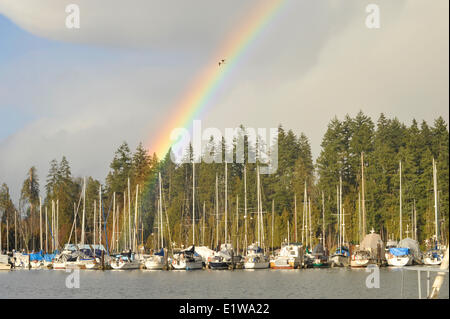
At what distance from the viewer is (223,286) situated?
6769 centimetres

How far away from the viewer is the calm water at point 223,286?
2333 inches

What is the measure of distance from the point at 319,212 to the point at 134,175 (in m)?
49.0

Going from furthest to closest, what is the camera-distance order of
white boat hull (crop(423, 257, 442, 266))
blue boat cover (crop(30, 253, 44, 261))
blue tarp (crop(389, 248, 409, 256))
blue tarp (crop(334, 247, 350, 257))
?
1. blue boat cover (crop(30, 253, 44, 261))
2. blue tarp (crop(334, 247, 350, 257))
3. blue tarp (crop(389, 248, 409, 256))
4. white boat hull (crop(423, 257, 442, 266))

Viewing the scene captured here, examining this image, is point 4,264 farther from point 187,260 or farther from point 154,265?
point 187,260

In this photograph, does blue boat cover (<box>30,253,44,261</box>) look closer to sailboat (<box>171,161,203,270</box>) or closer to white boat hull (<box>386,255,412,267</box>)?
sailboat (<box>171,161,203,270</box>)

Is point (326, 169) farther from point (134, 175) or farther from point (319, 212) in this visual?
point (134, 175)

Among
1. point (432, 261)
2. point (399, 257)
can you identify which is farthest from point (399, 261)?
point (432, 261)

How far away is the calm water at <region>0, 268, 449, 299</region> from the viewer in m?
59.2

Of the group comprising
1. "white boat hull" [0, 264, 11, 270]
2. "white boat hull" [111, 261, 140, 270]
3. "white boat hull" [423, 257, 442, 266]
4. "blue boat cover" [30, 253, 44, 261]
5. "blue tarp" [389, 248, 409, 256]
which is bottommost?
"white boat hull" [0, 264, 11, 270]

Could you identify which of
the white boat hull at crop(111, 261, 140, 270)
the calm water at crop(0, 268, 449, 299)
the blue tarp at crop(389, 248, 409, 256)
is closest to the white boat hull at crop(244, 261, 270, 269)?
the calm water at crop(0, 268, 449, 299)

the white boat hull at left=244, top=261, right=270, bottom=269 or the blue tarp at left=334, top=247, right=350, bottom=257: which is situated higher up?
the blue tarp at left=334, top=247, right=350, bottom=257

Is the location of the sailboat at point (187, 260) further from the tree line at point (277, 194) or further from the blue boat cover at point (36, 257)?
the blue boat cover at point (36, 257)

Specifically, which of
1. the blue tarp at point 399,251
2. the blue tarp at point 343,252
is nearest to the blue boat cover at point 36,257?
the blue tarp at point 343,252
